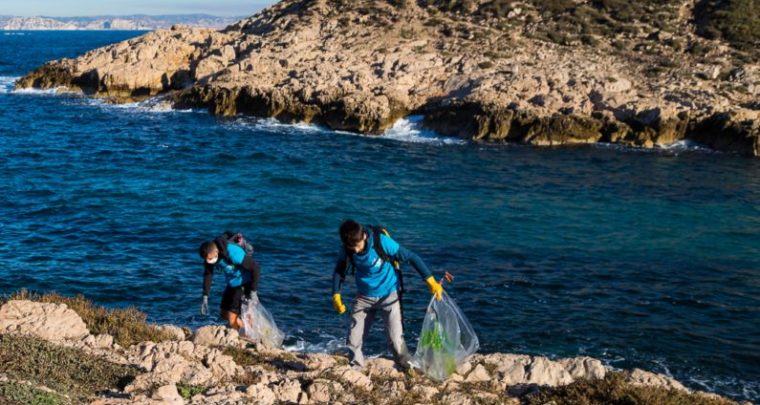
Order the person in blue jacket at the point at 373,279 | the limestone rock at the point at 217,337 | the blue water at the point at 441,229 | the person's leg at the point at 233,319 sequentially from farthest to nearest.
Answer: the blue water at the point at 441,229, the person's leg at the point at 233,319, the limestone rock at the point at 217,337, the person in blue jacket at the point at 373,279

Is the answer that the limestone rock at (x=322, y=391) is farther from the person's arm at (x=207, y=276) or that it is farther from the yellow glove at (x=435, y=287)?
the person's arm at (x=207, y=276)

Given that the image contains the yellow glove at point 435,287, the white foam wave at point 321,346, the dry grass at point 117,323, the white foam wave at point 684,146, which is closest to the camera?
the yellow glove at point 435,287

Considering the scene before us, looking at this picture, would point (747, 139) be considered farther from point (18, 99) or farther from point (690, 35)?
point (18, 99)

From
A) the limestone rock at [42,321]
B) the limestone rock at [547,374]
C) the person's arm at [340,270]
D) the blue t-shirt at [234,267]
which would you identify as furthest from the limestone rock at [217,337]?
the limestone rock at [547,374]

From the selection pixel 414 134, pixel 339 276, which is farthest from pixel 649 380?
pixel 414 134

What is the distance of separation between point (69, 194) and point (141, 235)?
629 cm

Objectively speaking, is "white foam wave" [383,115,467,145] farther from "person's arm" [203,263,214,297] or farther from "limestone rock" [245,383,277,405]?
"limestone rock" [245,383,277,405]

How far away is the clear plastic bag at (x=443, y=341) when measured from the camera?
31.3ft

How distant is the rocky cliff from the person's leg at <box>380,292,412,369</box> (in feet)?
90.1

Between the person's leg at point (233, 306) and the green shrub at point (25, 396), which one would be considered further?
the person's leg at point (233, 306)

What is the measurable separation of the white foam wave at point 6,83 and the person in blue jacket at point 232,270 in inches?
2045

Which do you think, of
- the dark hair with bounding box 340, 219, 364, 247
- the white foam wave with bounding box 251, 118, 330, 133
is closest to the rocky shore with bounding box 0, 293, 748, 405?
the dark hair with bounding box 340, 219, 364, 247

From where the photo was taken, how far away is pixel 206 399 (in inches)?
324

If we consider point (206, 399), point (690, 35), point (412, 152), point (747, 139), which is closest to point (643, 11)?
point (690, 35)
